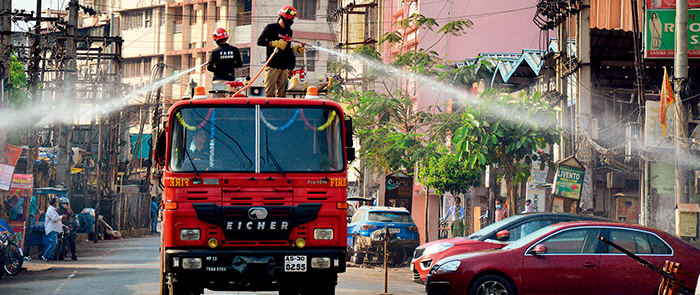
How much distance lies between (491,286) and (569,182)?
25.1 ft

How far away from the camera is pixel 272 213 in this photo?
9.16 metres

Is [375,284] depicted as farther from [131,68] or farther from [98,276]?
[131,68]

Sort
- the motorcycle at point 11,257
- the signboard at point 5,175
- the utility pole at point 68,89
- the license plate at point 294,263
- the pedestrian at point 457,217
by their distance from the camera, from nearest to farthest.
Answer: the license plate at point 294,263, the motorcycle at point 11,257, the signboard at point 5,175, the pedestrian at point 457,217, the utility pole at point 68,89

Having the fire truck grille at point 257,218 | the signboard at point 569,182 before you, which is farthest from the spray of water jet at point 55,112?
the fire truck grille at point 257,218

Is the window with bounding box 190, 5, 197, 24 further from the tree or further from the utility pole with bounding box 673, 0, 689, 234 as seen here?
the utility pole with bounding box 673, 0, 689, 234

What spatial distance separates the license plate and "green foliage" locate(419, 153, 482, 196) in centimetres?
1455

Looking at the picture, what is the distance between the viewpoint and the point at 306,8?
193ft

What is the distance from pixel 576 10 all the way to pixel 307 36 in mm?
38962

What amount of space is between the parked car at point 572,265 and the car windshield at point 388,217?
31.4 feet

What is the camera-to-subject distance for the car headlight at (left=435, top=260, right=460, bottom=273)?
11559 millimetres

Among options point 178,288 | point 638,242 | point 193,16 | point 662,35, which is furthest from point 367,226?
point 193,16

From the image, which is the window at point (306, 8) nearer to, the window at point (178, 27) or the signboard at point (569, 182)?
the window at point (178, 27)

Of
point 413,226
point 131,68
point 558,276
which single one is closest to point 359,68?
point 131,68

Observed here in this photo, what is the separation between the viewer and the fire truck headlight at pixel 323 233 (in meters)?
9.27
